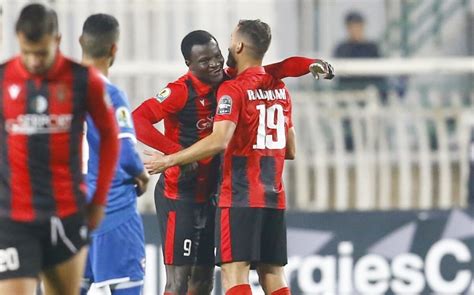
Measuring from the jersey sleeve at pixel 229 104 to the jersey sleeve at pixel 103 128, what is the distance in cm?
161

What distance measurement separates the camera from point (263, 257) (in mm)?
9117

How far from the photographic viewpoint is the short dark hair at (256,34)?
8.98 m

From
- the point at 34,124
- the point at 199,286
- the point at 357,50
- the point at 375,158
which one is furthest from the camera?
the point at 357,50

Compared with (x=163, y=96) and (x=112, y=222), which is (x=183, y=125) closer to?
(x=163, y=96)

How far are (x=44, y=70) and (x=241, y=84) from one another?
6.99ft

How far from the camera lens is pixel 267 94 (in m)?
9.02

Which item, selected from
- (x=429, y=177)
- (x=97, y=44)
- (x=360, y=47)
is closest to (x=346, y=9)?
(x=360, y=47)

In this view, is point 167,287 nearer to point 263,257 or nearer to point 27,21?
point 263,257

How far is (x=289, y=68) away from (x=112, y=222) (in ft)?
5.31

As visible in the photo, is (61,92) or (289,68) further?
(289,68)

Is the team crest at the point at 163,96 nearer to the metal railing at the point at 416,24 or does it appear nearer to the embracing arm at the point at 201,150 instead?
the embracing arm at the point at 201,150

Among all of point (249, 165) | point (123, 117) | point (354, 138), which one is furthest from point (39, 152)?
point (354, 138)

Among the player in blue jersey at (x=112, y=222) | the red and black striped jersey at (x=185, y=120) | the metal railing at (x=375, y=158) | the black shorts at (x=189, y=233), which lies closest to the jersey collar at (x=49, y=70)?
the player in blue jersey at (x=112, y=222)

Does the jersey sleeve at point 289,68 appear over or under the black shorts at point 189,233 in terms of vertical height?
over
